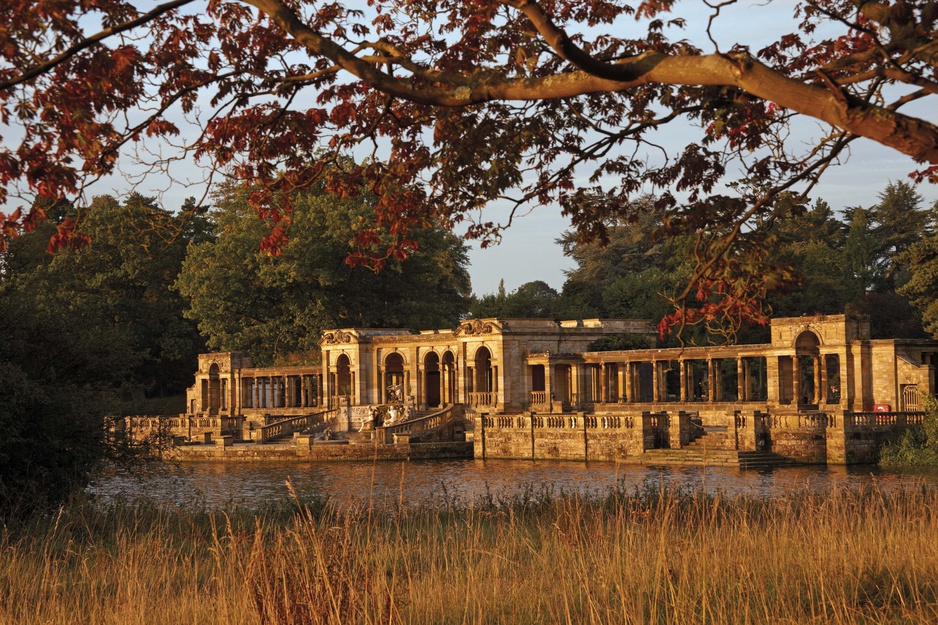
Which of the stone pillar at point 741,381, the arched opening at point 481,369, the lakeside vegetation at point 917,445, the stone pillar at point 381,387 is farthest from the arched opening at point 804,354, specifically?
the stone pillar at point 381,387

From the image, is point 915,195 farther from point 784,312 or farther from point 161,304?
point 161,304

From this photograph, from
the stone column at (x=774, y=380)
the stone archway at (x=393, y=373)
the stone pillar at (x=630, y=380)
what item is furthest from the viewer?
the stone archway at (x=393, y=373)

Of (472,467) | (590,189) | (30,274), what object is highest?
(30,274)

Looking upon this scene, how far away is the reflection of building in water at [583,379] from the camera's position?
46219 millimetres

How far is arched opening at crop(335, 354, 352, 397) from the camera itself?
6856 cm

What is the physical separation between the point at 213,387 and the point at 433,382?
47.7 feet

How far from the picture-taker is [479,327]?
200 feet

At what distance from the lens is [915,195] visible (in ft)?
253

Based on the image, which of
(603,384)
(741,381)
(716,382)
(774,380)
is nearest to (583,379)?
(603,384)

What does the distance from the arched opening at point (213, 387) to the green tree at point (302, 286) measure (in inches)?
65.1

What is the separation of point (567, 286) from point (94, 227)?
32436mm

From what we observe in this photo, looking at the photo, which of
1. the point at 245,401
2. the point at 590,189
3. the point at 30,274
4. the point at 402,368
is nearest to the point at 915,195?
the point at 402,368

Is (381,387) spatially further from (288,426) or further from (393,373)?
(288,426)

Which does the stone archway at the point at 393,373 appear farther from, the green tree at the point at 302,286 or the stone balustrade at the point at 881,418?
the stone balustrade at the point at 881,418
